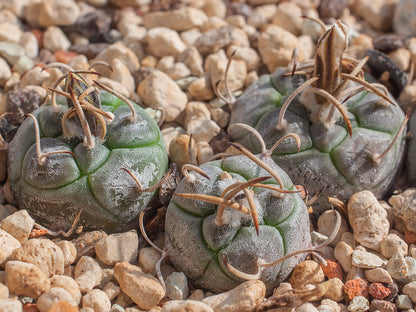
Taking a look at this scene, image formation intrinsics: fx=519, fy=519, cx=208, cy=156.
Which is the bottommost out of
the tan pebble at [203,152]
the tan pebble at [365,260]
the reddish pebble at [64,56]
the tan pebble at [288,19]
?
the tan pebble at [365,260]

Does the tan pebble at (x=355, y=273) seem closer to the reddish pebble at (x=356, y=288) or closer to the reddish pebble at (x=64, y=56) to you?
the reddish pebble at (x=356, y=288)

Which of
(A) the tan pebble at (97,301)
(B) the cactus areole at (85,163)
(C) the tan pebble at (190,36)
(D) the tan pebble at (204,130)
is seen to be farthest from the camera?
(C) the tan pebble at (190,36)

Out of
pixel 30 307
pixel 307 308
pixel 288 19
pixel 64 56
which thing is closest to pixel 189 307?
pixel 307 308

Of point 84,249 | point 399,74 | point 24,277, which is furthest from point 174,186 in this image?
point 399,74

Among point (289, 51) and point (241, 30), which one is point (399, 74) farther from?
point (241, 30)

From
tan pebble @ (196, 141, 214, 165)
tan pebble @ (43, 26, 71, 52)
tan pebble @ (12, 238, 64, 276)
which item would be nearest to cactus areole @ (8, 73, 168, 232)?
tan pebble @ (12, 238, 64, 276)

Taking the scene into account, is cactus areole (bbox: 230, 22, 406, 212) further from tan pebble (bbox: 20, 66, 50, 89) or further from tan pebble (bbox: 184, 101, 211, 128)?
tan pebble (bbox: 20, 66, 50, 89)

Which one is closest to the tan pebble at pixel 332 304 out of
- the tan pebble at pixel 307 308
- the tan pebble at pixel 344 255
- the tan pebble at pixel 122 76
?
the tan pebble at pixel 307 308
